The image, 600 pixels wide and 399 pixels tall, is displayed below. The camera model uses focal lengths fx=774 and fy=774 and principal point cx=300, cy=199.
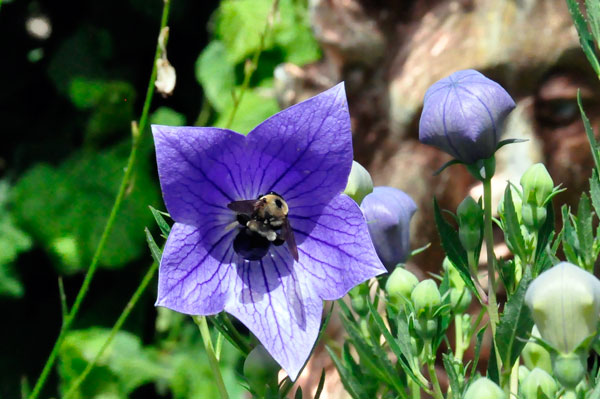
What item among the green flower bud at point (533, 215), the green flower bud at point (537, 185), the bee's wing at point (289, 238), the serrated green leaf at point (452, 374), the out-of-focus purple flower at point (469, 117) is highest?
the out-of-focus purple flower at point (469, 117)

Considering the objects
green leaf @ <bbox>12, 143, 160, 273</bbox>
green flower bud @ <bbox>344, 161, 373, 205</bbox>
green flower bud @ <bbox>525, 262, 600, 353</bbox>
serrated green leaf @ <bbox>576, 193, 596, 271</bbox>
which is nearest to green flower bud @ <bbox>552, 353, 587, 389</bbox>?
green flower bud @ <bbox>525, 262, 600, 353</bbox>

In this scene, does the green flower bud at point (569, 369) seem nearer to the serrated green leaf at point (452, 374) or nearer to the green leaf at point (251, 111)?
the serrated green leaf at point (452, 374)

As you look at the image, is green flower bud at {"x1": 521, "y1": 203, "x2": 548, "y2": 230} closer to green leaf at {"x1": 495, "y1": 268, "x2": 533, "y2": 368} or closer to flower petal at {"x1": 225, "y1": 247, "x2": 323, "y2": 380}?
green leaf at {"x1": 495, "y1": 268, "x2": 533, "y2": 368}

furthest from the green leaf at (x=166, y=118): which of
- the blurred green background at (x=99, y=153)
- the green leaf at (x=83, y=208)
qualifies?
the green leaf at (x=83, y=208)

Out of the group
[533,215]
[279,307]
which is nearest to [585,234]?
[533,215]

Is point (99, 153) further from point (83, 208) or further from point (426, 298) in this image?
point (426, 298)

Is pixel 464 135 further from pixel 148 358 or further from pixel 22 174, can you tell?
pixel 22 174

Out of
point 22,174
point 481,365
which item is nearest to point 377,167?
point 481,365

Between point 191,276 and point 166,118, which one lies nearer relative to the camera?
point 191,276
